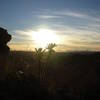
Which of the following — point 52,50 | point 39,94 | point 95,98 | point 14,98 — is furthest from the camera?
point 52,50

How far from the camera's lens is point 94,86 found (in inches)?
1448

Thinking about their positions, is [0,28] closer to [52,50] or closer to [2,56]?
[2,56]

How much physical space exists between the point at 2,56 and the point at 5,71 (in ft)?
6.00

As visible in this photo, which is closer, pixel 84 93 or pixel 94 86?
pixel 84 93

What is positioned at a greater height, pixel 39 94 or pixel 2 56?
pixel 2 56

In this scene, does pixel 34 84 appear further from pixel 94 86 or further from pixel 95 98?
pixel 94 86

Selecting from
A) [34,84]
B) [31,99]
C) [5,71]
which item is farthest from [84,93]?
[5,71]

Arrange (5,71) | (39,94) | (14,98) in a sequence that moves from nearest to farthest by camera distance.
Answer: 1. (14,98)
2. (39,94)
3. (5,71)

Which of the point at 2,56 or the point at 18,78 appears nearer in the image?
the point at 18,78

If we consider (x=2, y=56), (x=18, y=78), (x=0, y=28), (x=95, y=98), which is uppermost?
(x=0, y=28)

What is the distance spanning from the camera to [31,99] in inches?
1045

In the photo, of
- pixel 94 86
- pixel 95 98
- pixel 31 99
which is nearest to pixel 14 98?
pixel 31 99

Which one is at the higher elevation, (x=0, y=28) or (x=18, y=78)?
(x=0, y=28)

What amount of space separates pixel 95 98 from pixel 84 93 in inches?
68.2
